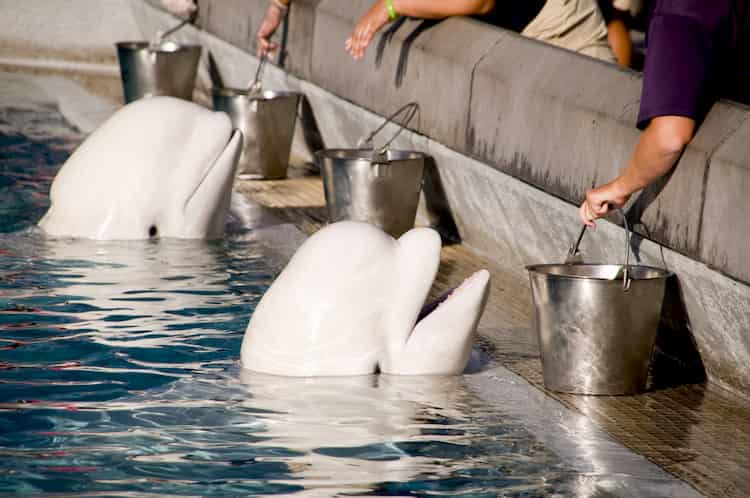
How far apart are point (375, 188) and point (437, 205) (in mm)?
625

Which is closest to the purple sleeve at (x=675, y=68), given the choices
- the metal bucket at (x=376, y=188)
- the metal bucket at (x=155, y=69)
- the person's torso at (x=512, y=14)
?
the metal bucket at (x=376, y=188)

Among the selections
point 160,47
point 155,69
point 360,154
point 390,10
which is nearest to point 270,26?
point 155,69

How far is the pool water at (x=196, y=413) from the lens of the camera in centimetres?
446

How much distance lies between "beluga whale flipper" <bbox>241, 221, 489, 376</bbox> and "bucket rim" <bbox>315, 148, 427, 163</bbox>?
8.14 feet

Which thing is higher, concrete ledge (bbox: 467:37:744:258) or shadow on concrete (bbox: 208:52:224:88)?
concrete ledge (bbox: 467:37:744:258)

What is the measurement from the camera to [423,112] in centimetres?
853

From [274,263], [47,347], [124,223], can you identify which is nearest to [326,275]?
[47,347]

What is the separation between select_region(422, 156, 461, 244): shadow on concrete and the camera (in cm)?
841

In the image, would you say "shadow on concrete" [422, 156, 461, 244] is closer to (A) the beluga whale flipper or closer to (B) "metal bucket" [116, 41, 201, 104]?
(A) the beluga whale flipper

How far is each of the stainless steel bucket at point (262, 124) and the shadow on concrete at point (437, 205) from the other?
5.71 ft

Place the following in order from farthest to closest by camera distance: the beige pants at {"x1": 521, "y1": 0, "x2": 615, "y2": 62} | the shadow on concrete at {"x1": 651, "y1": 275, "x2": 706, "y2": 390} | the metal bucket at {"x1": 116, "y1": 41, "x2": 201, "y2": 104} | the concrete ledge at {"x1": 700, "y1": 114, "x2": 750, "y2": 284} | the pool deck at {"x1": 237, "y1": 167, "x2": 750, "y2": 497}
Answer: the metal bucket at {"x1": 116, "y1": 41, "x2": 201, "y2": 104} → the beige pants at {"x1": 521, "y1": 0, "x2": 615, "y2": 62} → the shadow on concrete at {"x1": 651, "y1": 275, "x2": 706, "y2": 390} → the concrete ledge at {"x1": 700, "y1": 114, "x2": 750, "y2": 284} → the pool deck at {"x1": 237, "y1": 167, "x2": 750, "y2": 497}

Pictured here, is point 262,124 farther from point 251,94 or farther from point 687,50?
point 687,50

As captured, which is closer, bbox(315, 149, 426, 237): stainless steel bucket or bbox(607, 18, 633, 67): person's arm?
bbox(315, 149, 426, 237): stainless steel bucket

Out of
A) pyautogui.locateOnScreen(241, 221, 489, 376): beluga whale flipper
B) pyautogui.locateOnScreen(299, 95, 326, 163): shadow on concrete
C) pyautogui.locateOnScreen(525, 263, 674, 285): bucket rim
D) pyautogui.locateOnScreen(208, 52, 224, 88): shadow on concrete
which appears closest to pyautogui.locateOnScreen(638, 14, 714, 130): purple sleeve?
pyautogui.locateOnScreen(525, 263, 674, 285): bucket rim
